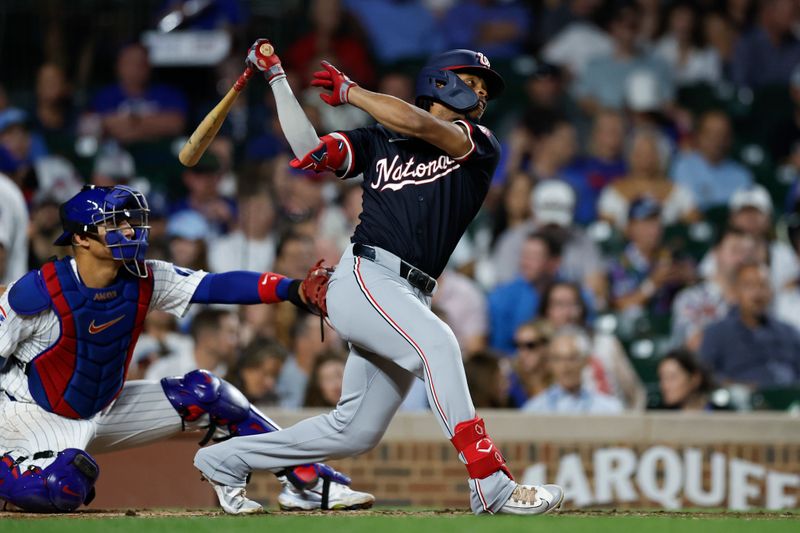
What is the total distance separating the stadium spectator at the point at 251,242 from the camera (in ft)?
30.7

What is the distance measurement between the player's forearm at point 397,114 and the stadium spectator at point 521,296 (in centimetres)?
416

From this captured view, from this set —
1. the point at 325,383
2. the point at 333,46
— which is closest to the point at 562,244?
the point at 325,383

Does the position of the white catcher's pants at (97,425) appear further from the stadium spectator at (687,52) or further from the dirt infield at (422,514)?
the stadium spectator at (687,52)

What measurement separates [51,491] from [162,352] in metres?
3.33

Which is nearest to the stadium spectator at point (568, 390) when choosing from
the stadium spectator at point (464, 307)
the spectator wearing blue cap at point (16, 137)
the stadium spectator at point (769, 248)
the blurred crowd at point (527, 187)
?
the blurred crowd at point (527, 187)

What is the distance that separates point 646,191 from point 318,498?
215 inches

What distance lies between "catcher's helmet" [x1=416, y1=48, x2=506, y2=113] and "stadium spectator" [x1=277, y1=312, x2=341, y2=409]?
2.92m

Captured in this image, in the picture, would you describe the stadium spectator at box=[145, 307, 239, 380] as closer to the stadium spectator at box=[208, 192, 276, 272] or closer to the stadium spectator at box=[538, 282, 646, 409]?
the stadium spectator at box=[208, 192, 276, 272]

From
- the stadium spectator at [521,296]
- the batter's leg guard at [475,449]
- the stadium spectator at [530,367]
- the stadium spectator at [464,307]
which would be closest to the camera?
the batter's leg guard at [475,449]

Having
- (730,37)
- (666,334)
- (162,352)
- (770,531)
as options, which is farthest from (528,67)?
(770,531)

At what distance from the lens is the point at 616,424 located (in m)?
7.23

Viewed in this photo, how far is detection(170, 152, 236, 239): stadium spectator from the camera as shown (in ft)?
32.2

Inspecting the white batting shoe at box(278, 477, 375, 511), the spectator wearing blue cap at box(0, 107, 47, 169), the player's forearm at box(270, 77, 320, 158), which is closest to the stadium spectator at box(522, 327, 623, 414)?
the white batting shoe at box(278, 477, 375, 511)

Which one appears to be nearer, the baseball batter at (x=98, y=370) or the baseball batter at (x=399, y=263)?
the baseball batter at (x=399, y=263)
